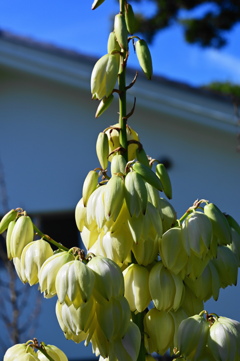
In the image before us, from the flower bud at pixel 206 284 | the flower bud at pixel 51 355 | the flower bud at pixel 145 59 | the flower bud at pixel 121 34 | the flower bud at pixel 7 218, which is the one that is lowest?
the flower bud at pixel 51 355

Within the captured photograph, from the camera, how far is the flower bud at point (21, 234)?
4.09 ft

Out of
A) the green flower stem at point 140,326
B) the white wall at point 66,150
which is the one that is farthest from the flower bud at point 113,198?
the white wall at point 66,150

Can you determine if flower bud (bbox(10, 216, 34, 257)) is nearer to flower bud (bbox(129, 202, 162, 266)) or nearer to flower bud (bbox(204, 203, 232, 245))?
flower bud (bbox(129, 202, 162, 266))

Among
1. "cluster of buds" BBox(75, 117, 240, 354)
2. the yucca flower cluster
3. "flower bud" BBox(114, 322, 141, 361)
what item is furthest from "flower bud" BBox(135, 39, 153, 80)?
"flower bud" BBox(114, 322, 141, 361)

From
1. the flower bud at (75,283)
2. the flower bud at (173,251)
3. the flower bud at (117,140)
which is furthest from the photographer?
the flower bud at (117,140)

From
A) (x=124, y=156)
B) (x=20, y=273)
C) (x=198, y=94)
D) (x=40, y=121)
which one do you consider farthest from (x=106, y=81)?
(x=40, y=121)

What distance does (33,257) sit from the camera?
1236 millimetres

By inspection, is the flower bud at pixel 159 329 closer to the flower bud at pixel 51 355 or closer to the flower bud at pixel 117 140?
the flower bud at pixel 51 355

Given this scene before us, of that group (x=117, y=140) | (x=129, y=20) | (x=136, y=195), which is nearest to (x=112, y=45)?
(x=129, y=20)

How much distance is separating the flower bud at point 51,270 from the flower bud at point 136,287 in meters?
0.11

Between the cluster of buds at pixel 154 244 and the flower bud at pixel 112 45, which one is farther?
the flower bud at pixel 112 45

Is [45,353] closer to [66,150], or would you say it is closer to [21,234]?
[21,234]

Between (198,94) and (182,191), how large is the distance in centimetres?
86

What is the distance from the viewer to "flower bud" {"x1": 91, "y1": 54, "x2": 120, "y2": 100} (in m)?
1.25
